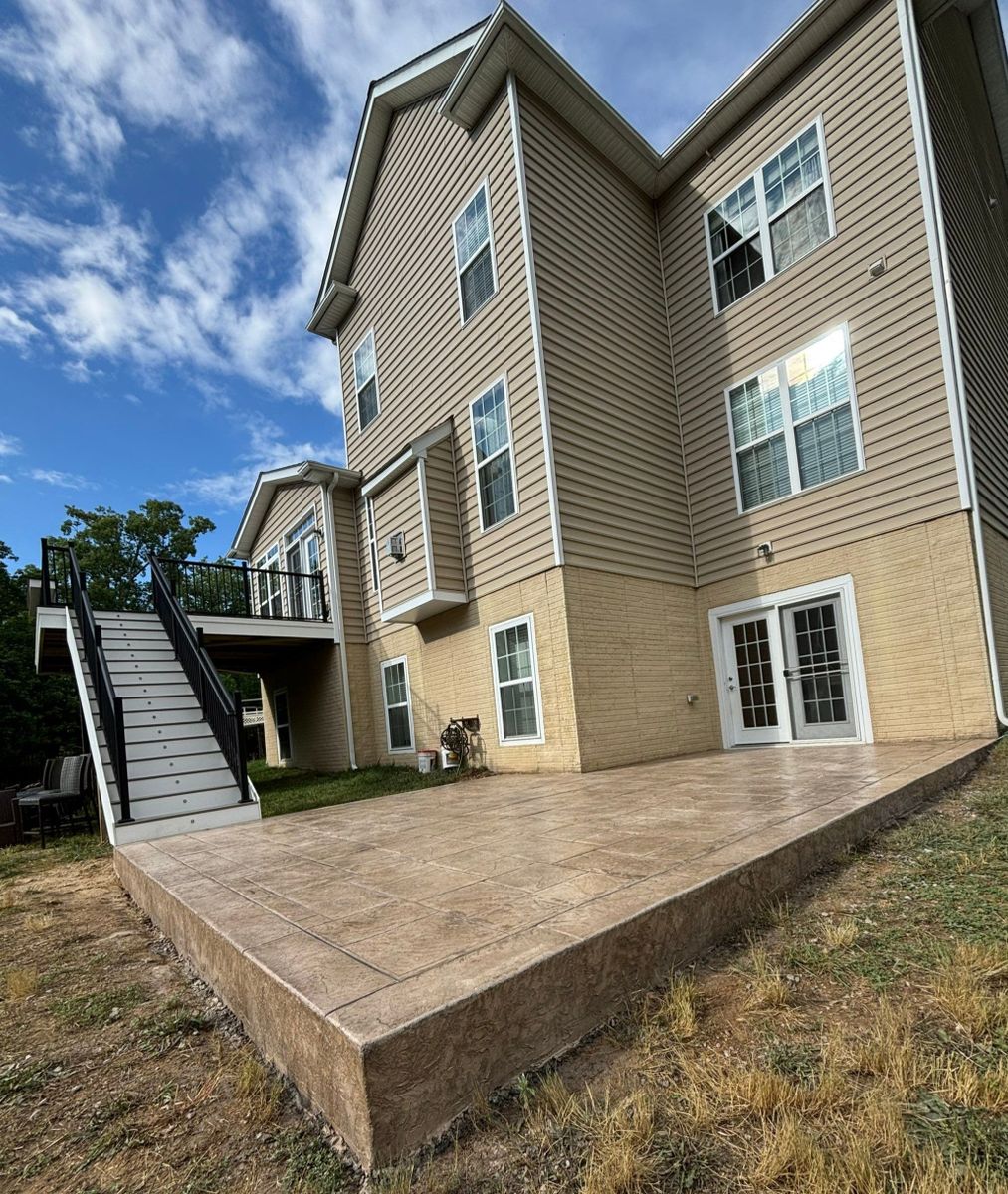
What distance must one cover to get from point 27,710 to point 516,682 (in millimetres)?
17185

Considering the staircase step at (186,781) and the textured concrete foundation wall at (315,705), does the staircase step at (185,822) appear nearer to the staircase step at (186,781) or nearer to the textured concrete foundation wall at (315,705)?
the staircase step at (186,781)

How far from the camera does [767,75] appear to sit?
8.20 metres

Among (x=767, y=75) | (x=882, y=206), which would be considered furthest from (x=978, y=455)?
(x=767, y=75)

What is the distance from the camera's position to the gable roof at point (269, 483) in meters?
11.5

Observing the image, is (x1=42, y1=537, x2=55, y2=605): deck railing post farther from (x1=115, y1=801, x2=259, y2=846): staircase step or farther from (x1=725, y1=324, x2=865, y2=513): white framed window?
(x1=725, y1=324, x2=865, y2=513): white framed window

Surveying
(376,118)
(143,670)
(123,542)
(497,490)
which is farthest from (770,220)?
(123,542)

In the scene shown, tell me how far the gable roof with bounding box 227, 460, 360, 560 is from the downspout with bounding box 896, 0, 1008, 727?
28.7 feet

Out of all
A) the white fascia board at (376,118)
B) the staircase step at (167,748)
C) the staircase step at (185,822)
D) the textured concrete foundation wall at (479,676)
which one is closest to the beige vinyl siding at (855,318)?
the textured concrete foundation wall at (479,676)

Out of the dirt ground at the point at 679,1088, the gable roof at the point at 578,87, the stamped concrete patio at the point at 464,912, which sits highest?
the gable roof at the point at 578,87

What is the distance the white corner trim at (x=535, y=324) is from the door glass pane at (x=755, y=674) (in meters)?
2.94

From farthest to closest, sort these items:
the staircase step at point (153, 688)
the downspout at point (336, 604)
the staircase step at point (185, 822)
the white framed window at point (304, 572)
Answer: the white framed window at point (304, 572) → the downspout at point (336, 604) → the staircase step at point (153, 688) → the staircase step at point (185, 822)

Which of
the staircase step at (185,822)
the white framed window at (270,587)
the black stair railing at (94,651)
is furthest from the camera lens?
the white framed window at (270,587)

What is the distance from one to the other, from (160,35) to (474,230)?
4.25 metres

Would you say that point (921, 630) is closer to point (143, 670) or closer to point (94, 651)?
point (94, 651)
